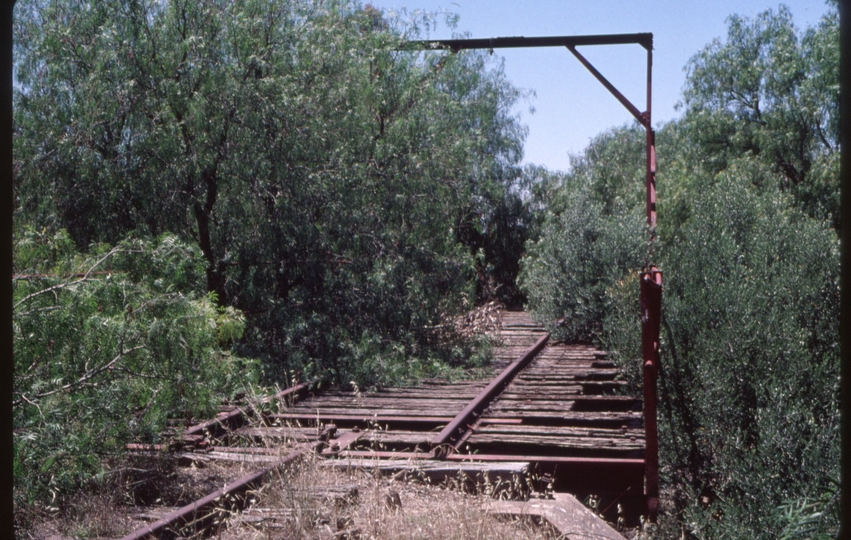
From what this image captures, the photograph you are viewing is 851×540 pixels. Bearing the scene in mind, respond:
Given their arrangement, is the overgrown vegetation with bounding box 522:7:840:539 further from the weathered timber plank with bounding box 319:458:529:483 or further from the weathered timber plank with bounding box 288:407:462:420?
the weathered timber plank with bounding box 288:407:462:420

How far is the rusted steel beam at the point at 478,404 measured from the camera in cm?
661

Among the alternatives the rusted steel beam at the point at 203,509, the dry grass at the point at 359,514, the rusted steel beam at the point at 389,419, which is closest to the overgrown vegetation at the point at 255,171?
the rusted steel beam at the point at 389,419

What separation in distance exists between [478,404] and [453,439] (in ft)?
4.72

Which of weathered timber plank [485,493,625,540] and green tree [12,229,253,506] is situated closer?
weathered timber plank [485,493,625,540]

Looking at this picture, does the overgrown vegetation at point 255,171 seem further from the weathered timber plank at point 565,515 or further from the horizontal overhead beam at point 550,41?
the weathered timber plank at point 565,515

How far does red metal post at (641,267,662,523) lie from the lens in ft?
18.2

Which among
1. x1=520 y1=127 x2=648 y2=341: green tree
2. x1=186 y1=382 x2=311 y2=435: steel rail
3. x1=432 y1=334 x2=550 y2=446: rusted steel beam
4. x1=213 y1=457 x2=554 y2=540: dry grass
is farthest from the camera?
x1=520 y1=127 x2=648 y2=341: green tree

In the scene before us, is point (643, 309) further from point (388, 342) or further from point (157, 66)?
point (157, 66)

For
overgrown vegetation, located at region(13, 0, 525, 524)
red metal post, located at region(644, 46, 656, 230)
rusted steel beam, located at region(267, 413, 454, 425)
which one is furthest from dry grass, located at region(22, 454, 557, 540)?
red metal post, located at region(644, 46, 656, 230)

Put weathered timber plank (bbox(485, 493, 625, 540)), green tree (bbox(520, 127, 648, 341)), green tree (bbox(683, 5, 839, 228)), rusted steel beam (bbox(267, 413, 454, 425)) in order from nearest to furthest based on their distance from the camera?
weathered timber plank (bbox(485, 493, 625, 540)), rusted steel beam (bbox(267, 413, 454, 425)), green tree (bbox(520, 127, 648, 341)), green tree (bbox(683, 5, 839, 228))

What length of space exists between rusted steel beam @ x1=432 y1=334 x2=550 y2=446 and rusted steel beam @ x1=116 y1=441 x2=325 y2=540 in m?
1.51

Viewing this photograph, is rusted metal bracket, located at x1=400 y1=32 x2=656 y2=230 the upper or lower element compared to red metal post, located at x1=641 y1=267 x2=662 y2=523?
upper

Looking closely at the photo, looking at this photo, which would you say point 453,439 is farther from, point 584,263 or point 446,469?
point 584,263

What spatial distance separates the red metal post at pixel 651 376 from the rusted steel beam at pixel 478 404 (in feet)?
5.32
